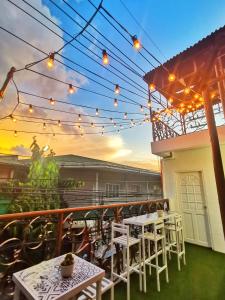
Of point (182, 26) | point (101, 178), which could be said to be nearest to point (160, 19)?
point (182, 26)

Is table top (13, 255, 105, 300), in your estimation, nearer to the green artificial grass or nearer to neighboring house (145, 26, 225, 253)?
the green artificial grass

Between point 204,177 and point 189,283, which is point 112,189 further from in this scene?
point 189,283

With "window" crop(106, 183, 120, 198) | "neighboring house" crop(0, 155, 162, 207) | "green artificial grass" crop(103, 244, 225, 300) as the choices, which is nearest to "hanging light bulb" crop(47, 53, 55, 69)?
"green artificial grass" crop(103, 244, 225, 300)

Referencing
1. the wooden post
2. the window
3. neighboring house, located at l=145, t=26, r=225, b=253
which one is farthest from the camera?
the window

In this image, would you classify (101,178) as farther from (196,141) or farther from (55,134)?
(196,141)

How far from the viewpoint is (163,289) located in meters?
2.55

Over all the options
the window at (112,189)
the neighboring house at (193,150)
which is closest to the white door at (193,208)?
the neighboring house at (193,150)

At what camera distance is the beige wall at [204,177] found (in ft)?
13.3

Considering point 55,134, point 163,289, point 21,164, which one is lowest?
point 163,289

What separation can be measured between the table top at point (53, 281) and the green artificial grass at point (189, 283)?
1.31 meters

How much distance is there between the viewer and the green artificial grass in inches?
94.8

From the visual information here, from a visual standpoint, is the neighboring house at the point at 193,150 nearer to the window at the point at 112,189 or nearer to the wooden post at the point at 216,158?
the wooden post at the point at 216,158

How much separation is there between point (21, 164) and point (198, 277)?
879 centimetres

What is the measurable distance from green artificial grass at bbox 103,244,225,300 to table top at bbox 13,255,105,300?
1.31m
